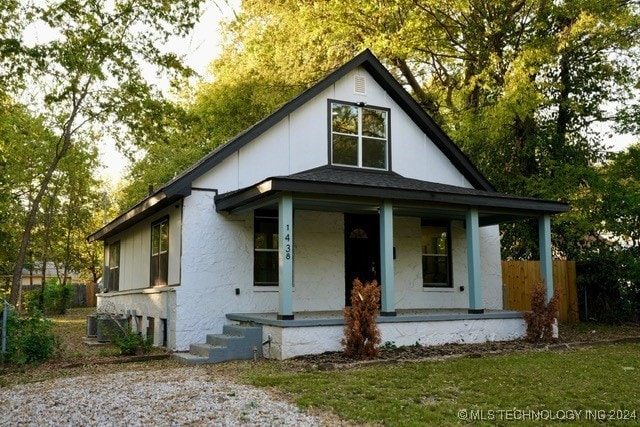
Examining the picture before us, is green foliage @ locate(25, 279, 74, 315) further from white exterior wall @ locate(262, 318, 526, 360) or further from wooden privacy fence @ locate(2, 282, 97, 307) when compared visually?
white exterior wall @ locate(262, 318, 526, 360)

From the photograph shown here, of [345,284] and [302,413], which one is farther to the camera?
[345,284]

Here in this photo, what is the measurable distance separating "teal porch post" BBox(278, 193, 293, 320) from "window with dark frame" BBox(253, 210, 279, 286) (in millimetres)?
2125

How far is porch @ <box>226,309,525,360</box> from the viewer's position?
9125 millimetres

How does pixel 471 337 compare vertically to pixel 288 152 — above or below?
below

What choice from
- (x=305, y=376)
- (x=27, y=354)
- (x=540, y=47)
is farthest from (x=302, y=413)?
(x=540, y=47)

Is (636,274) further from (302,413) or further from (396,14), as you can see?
(302,413)

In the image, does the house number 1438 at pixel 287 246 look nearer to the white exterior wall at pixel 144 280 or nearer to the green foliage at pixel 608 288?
the white exterior wall at pixel 144 280

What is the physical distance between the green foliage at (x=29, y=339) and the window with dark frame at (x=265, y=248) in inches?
151

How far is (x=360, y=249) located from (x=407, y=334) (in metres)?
2.92

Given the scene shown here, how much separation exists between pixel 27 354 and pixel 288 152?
5.98m

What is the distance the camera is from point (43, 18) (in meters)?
13.2

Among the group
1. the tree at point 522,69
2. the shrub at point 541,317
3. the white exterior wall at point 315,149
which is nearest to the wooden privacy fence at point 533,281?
the tree at point 522,69

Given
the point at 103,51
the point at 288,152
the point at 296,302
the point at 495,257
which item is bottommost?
the point at 296,302

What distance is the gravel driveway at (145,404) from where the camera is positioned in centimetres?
534
